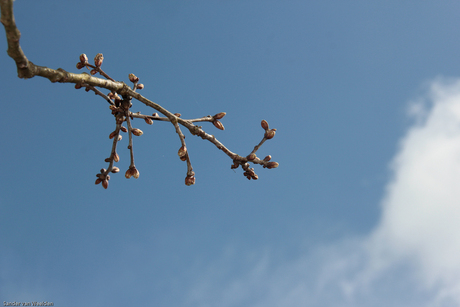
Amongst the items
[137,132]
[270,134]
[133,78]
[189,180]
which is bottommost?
[189,180]

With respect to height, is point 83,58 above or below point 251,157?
above

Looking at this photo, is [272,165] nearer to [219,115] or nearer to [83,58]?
[219,115]

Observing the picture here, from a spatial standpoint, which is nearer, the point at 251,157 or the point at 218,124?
the point at 251,157

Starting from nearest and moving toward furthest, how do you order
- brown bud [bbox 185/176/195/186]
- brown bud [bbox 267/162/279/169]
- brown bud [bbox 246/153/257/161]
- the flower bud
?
brown bud [bbox 185/176/195/186] → brown bud [bbox 246/153/257/161] → brown bud [bbox 267/162/279/169] → the flower bud

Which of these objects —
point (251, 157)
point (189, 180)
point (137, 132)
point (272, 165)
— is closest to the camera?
point (189, 180)

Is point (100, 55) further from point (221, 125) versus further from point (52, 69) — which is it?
point (221, 125)

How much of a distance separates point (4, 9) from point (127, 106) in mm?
1429

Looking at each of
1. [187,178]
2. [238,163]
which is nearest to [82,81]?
[187,178]

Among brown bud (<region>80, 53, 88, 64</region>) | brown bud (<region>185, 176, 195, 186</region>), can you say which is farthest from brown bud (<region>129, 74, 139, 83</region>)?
brown bud (<region>185, 176, 195, 186</region>)

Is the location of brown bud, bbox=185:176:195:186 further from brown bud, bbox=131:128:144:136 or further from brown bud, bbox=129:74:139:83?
brown bud, bbox=129:74:139:83

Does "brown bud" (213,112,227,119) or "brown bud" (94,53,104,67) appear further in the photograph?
"brown bud" (213,112,227,119)

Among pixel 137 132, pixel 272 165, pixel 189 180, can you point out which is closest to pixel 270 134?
pixel 272 165

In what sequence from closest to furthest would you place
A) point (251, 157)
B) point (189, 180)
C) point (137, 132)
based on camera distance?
1. point (189, 180)
2. point (251, 157)
3. point (137, 132)

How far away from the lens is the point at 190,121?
3.66m
